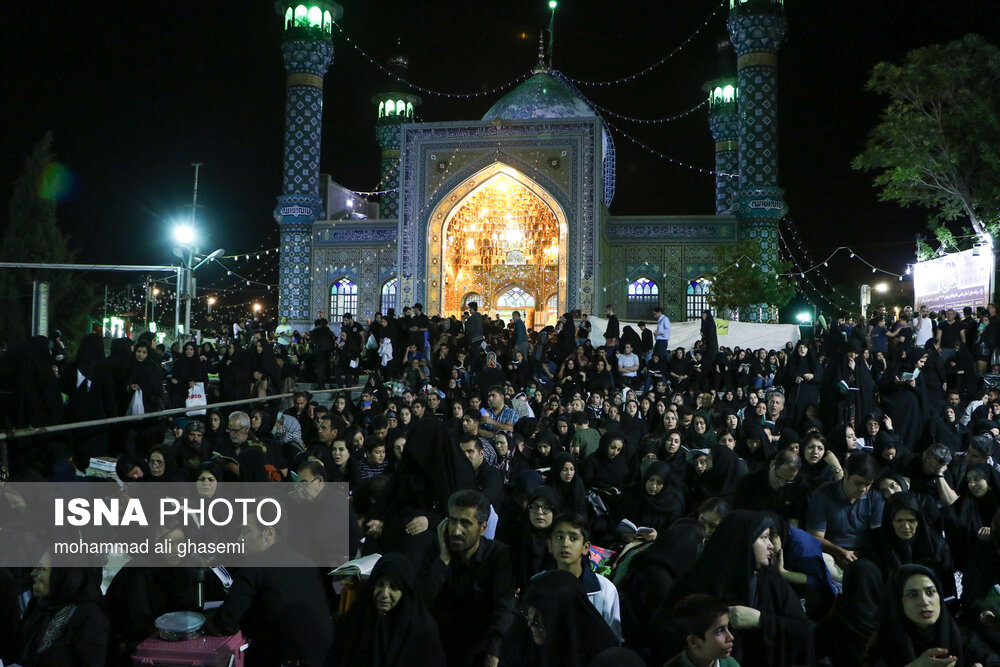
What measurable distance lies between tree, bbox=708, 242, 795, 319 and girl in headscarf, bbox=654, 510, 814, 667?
1662 centimetres

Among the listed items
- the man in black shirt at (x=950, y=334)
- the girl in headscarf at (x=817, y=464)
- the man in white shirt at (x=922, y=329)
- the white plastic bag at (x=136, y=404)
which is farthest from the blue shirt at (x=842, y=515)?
the man in white shirt at (x=922, y=329)

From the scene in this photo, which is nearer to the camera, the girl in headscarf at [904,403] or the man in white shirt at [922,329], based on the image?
the girl in headscarf at [904,403]

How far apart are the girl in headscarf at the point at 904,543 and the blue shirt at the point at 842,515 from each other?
1.29 feet

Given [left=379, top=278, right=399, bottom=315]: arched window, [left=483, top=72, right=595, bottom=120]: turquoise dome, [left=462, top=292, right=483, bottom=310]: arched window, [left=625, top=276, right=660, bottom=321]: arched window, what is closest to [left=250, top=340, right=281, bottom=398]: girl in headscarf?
[left=379, top=278, right=399, bottom=315]: arched window

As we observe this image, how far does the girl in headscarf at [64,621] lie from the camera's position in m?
3.32

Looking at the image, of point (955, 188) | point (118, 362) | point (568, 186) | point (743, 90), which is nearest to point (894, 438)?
point (118, 362)

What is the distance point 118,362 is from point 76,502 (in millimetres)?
3493

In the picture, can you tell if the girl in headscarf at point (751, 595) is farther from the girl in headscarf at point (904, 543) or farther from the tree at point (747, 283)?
the tree at point (747, 283)

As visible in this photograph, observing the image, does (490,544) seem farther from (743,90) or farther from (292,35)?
(292,35)

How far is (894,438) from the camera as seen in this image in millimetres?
6066

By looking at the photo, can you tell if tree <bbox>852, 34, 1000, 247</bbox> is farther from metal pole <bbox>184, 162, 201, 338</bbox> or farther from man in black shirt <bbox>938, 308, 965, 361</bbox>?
metal pole <bbox>184, 162, 201, 338</bbox>

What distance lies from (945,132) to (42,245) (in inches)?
806

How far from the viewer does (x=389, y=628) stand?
294 centimetres

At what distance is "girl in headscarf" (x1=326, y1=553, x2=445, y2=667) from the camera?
291cm
